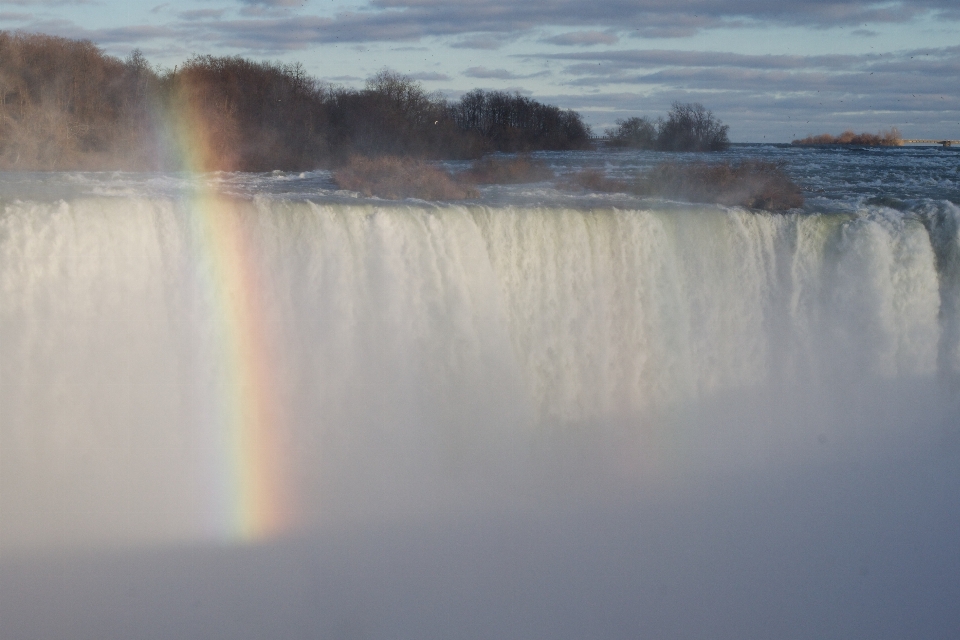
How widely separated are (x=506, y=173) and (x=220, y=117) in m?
8.59

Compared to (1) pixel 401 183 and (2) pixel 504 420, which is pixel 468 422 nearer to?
(2) pixel 504 420

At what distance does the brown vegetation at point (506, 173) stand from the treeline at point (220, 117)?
5270 mm

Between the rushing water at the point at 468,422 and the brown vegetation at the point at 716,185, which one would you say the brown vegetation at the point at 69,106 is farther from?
the brown vegetation at the point at 716,185

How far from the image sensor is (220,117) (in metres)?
25.7

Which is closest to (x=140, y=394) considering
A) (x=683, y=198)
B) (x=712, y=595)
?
(x=712, y=595)

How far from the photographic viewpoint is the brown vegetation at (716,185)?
16484 millimetres

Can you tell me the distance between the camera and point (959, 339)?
46.6 ft

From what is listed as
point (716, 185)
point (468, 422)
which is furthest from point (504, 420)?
point (716, 185)

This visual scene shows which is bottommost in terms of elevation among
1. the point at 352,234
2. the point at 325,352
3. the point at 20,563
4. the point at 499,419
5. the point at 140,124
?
A: the point at 20,563

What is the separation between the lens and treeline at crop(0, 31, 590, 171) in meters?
22.1

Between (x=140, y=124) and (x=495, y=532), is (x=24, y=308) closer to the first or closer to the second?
(x=495, y=532)

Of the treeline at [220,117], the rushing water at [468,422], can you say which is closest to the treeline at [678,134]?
the treeline at [220,117]

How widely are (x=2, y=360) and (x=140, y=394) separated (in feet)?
4.44

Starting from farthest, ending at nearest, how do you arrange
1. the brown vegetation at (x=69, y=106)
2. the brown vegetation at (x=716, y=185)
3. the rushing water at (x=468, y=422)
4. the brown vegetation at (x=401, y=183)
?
the brown vegetation at (x=69, y=106), the brown vegetation at (x=401, y=183), the brown vegetation at (x=716, y=185), the rushing water at (x=468, y=422)
